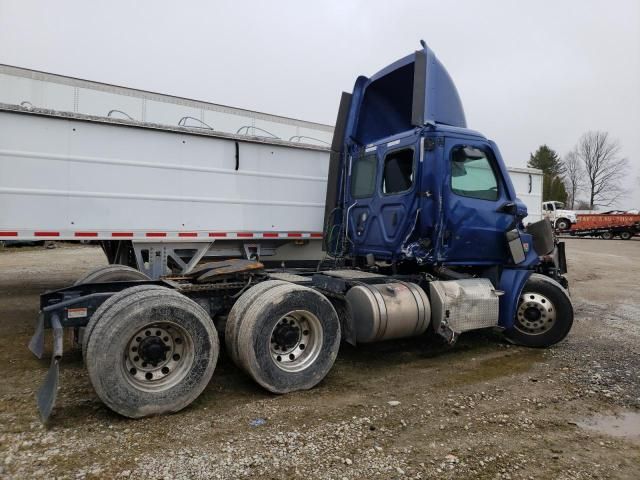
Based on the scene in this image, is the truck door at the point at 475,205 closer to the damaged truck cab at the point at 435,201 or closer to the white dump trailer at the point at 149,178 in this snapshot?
the damaged truck cab at the point at 435,201

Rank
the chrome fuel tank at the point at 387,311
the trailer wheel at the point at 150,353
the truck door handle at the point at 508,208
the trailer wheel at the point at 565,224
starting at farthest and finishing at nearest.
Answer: the trailer wheel at the point at 565,224 < the truck door handle at the point at 508,208 < the chrome fuel tank at the point at 387,311 < the trailer wheel at the point at 150,353

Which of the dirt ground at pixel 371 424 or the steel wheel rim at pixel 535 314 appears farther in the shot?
the steel wheel rim at pixel 535 314

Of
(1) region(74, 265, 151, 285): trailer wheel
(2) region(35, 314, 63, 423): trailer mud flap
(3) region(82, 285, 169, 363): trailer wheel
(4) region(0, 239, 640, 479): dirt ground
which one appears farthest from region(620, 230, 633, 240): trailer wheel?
(2) region(35, 314, 63, 423): trailer mud flap

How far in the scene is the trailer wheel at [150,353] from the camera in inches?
130

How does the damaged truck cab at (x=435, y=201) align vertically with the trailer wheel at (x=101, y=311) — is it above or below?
above

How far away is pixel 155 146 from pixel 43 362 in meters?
3.29

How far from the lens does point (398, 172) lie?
5629mm

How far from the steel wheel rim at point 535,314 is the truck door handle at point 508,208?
3.47 feet

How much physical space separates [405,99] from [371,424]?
15.0 ft

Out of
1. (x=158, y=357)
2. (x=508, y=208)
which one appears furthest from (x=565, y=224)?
(x=158, y=357)

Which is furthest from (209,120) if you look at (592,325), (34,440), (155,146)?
(592,325)

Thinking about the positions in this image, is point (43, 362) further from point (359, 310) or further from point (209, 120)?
point (209, 120)

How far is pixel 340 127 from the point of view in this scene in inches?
260

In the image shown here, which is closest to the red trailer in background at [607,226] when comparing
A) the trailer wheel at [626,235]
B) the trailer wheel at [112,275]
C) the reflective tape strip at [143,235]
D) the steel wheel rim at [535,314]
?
the trailer wheel at [626,235]
